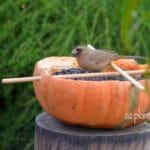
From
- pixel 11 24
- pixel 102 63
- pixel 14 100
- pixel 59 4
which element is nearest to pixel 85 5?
pixel 59 4

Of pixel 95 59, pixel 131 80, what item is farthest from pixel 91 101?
pixel 131 80

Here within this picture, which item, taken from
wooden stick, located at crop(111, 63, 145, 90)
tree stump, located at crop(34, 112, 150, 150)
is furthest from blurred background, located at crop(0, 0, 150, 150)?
wooden stick, located at crop(111, 63, 145, 90)

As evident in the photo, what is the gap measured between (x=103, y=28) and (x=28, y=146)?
0.88m

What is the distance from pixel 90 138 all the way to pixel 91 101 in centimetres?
23

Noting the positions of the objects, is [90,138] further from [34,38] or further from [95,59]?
[34,38]

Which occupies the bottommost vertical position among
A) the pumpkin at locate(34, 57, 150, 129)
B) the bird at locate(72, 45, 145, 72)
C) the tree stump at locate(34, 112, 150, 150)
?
the tree stump at locate(34, 112, 150, 150)

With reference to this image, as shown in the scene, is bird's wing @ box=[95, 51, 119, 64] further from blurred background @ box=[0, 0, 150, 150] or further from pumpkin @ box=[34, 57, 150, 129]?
blurred background @ box=[0, 0, 150, 150]

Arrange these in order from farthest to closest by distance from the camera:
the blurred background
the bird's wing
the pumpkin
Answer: the blurred background
the bird's wing
the pumpkin

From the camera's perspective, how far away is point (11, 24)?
3.32 metres

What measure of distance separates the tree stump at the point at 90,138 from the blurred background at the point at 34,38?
89cm

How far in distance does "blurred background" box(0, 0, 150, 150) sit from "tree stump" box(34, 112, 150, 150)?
0.89m

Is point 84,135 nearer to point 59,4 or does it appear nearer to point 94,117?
point 94,117

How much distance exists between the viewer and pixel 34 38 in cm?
328

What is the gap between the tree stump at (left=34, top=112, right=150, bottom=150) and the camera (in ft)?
7.25
